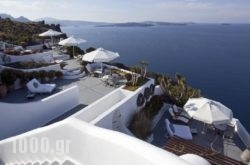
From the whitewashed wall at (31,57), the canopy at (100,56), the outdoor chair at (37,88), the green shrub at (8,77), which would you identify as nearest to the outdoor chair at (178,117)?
the canopy at (100,56)

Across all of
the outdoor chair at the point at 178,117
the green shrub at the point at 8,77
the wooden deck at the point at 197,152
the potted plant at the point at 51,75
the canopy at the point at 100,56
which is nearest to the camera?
the wooden deck at the point at 197,152

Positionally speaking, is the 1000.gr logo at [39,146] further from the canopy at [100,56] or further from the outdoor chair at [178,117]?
the canopy at [100,56]

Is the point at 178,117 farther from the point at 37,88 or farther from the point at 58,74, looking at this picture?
the point at 58,74

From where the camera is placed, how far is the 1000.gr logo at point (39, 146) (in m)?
6.33

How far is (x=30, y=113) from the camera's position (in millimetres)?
10758

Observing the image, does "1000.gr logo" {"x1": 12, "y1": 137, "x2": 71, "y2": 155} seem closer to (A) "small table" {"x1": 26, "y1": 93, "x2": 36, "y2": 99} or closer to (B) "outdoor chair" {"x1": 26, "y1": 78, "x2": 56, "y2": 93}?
(A) "small table" {"x1": 26, "y1": 93, "x2": 36, "y2": 99}

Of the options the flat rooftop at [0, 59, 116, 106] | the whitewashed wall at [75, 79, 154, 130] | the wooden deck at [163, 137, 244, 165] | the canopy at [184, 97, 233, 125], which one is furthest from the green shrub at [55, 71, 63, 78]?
the wooden deck at [163, 137, 244, 165]

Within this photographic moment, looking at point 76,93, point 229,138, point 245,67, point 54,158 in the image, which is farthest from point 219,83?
point 54,158

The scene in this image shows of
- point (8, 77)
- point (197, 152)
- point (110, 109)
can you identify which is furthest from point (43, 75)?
point (197, 152)

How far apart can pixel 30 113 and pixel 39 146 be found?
406 centimetres

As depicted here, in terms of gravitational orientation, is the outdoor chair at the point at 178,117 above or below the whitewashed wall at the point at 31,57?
below

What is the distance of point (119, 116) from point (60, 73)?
7.55m

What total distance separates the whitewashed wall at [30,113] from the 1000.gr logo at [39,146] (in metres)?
2.63

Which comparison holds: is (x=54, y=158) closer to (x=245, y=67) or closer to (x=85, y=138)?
(x=85, y=138)
